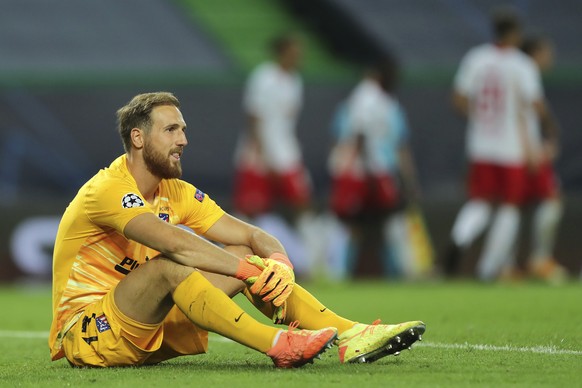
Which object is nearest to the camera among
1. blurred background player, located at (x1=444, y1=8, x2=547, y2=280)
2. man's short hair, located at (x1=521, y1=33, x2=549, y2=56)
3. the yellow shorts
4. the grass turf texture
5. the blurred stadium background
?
the grass turf texture

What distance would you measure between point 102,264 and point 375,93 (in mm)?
7779

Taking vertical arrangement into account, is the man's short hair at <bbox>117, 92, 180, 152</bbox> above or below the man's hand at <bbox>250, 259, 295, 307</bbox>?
above

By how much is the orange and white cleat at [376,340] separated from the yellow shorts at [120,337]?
0.64 m

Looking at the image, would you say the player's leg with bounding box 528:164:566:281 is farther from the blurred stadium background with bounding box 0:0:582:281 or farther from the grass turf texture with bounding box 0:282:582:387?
the grass turf texture with bounding box 0:282:582:387

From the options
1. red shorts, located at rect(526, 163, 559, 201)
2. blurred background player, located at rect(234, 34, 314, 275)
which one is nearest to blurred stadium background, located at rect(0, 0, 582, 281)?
blurred background player, located at rect(234, 34, 314, 275)

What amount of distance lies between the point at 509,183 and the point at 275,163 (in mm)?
2630

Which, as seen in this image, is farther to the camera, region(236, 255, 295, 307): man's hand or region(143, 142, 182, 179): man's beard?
region(143, 142, 182, 179): man's beard

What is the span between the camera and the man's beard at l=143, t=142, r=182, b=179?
5410mm

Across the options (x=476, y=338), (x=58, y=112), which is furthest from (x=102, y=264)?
(x=58, y=112)

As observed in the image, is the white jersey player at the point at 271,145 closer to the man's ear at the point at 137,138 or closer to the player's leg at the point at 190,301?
the man's ear at the point at 137,138

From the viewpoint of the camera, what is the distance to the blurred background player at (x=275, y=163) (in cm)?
1298

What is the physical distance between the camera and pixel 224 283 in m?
5.35

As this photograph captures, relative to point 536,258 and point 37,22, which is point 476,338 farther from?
point 37,22

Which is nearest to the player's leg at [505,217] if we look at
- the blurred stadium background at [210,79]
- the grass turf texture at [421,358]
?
the blurred stadium background at [210,79]
